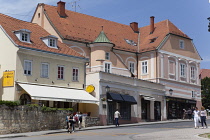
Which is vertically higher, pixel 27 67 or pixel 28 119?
pixel 27 67

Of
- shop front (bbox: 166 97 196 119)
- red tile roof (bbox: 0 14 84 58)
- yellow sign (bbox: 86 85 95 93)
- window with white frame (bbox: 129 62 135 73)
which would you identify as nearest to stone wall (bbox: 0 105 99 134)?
yellow sign (bbox: 86 85 95 93)

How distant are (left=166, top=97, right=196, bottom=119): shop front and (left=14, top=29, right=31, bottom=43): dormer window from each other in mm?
21738

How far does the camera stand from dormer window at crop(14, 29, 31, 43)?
36.4 m

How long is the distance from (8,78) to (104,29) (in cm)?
2237

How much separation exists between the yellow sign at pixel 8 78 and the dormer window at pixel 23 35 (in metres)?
3.58

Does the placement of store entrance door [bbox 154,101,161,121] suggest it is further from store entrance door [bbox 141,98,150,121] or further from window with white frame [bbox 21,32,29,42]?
window with white frame [bbox 21,32,29,42]

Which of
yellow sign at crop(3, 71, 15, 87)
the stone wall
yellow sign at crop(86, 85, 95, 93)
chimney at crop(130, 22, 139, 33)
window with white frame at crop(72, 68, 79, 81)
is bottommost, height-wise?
the stone wall

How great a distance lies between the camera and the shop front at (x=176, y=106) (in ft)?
167

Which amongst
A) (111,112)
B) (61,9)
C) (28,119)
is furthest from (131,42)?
(28,119)

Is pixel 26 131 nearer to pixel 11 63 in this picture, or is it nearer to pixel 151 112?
pixel 11 63

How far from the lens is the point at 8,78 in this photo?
34.8 meters

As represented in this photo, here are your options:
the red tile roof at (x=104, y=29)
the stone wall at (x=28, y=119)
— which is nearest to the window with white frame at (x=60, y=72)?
the stone wall at (x=28, y=119)

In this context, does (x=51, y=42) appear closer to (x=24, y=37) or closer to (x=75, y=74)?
(x=24, y=37)

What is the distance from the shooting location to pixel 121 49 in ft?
170
